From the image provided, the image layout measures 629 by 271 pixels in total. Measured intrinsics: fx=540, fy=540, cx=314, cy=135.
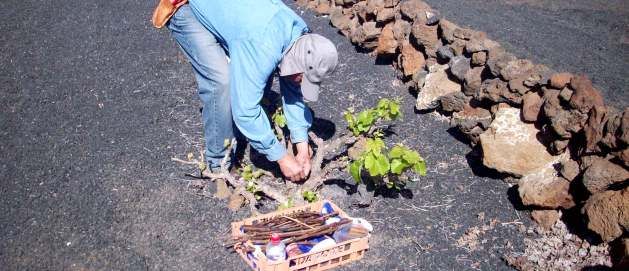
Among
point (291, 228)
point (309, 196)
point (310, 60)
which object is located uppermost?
point (310, 60)

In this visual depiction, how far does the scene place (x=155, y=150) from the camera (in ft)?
14.5

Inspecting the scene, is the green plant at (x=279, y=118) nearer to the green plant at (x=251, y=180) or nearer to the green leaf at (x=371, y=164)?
the green plant at (x=251, y=180)

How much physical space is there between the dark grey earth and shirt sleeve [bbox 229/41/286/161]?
2.58ft

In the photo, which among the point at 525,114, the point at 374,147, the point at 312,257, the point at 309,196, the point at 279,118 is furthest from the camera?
the point at 279,118

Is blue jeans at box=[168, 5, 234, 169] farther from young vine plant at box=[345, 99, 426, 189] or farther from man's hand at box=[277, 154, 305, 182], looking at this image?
young vine plant at box=[345, 99, 426, 189]

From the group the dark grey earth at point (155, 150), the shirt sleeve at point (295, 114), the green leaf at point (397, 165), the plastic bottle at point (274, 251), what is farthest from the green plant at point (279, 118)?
the plastic bottle at point (274, 251)

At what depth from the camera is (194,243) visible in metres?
3.52

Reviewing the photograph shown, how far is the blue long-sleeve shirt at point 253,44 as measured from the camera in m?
3.07

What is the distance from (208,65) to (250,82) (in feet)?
1.90

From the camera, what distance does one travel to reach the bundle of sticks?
3.19 metres

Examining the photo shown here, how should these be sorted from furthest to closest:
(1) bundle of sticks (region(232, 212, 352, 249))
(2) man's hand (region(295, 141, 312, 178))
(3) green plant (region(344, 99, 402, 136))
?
(3) green plant (region(344, 99, 402, 136))
(2) man's hand (region(295, 141, 312, 178))
(1) bundle of sticks (region(232, 212, 352, 249))

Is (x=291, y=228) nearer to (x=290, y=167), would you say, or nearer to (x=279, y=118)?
(x=290, y=167)

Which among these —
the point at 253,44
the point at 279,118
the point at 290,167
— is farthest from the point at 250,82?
the point at 279,118

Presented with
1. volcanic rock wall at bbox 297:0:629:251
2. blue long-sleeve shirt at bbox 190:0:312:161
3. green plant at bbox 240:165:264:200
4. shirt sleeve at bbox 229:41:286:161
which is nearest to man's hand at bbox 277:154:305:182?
blue long-sleeve shirt at bbox 190:0:312:161
